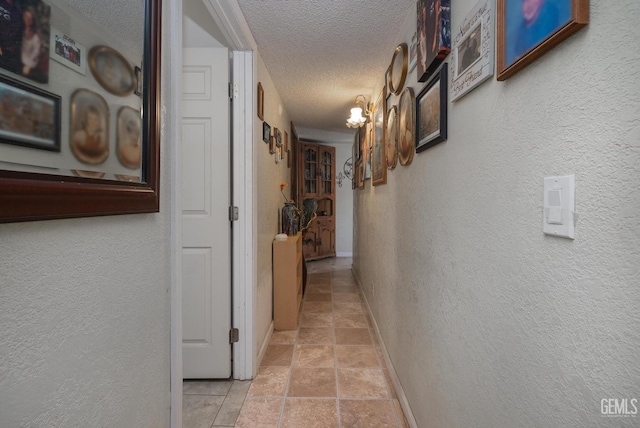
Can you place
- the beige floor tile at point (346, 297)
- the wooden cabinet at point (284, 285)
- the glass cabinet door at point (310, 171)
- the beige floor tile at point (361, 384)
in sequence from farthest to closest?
the glass cabinet door at point (310, 171)
the beige floor tile at point (346, 297)
the wooden cabinet at point (284, 285)
the beige floor tile at point (361, 384)

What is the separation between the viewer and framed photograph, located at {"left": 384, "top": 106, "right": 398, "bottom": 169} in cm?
199

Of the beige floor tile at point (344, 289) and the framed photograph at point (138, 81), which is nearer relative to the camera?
the framed photograph at point (138, 81)

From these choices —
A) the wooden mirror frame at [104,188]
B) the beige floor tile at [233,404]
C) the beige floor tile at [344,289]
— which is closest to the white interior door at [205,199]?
the beige floor tile at [233,404]

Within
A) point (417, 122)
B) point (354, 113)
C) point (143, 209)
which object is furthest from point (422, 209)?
point (354, 113)

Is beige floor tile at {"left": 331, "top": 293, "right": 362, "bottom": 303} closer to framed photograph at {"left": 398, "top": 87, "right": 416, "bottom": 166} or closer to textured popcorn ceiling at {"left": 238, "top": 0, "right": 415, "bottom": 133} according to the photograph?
framed photograph at {"left": 398, "top": 87, "right": 416, "bottom": 166}

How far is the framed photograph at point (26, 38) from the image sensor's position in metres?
0.45

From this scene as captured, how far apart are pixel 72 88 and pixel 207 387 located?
192 cm

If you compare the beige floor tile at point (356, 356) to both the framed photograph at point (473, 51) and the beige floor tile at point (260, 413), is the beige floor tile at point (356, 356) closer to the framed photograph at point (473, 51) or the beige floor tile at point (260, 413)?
the beige floor tile at point (260, 413)

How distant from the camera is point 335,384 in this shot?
1.95 m

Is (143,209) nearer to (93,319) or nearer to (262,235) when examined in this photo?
(93,319)

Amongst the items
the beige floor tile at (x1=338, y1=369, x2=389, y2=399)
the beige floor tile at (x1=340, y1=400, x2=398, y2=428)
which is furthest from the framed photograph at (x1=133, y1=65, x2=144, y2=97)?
the beige floor tile at (x1=338, y1=369, x2=389, y2=399)

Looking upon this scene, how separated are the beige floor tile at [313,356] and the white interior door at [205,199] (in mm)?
670

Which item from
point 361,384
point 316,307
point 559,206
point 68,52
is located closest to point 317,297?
point 316,307

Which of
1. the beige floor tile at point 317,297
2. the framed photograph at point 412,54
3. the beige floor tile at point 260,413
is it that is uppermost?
the framed photograph at point 412,54
